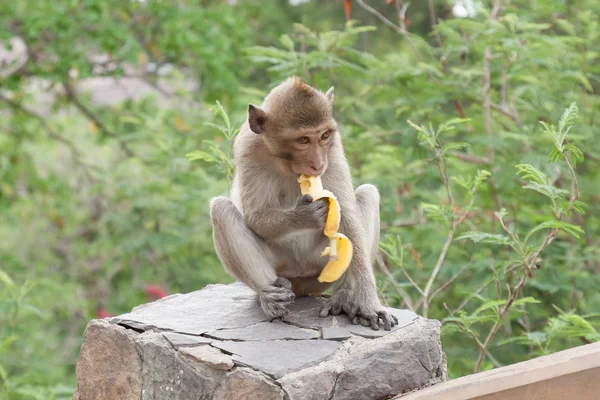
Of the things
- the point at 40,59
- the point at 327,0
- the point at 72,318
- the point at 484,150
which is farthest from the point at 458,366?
the point at 327,0

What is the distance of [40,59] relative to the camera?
9789 mm

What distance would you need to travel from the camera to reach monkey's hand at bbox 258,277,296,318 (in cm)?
472

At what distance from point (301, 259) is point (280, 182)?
50cm

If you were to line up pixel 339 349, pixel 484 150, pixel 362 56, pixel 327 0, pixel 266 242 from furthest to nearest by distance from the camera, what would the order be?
pixel 327 0 < pixel 484 150 < pixel 362 56 < pixel 266 242 < pixel 339 349

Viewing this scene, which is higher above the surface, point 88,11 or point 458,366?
point 88,11

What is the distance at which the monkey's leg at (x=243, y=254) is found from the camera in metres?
4.81

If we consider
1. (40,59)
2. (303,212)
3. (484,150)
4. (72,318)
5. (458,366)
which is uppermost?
(40,59)

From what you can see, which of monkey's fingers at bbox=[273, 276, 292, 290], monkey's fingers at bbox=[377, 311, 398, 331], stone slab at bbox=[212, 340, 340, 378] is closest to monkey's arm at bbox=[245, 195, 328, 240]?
monkey's fingers at bbox=[273, 276, 292, 290]

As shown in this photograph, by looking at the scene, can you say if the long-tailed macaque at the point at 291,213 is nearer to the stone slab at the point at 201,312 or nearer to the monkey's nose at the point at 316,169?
the monkey's nose at the point at 316,169

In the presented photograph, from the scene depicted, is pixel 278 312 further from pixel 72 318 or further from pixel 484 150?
pixel 72 318

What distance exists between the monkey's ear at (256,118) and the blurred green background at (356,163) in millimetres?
1087

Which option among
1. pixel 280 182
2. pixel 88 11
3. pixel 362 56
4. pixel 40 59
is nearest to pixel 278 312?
pixel 280 182

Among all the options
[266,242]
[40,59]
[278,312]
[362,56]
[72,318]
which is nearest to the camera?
[278,312]

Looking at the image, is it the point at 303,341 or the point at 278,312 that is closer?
the point at 303,341
